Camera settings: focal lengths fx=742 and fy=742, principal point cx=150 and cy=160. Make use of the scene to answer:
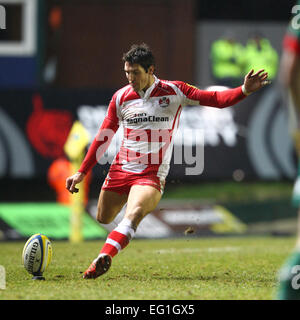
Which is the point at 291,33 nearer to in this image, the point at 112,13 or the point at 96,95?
the point at 96,95

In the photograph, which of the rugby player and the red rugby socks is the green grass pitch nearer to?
the red rugby socks

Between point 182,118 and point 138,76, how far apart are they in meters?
9.52

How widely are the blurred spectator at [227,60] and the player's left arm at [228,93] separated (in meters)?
12.8

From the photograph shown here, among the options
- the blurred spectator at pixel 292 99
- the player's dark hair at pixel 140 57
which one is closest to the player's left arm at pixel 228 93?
the player's dark hair at pixel 140 57

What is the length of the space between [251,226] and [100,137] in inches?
369

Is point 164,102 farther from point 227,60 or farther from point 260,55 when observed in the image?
point 260,55

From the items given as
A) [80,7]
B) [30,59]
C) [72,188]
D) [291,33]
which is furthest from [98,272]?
[80,7]

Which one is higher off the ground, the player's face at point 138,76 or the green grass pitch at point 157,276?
the player's face at point 138,76

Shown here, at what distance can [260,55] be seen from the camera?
69.2 feet

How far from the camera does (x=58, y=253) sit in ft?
33.4

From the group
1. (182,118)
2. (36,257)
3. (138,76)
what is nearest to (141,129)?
(138,76)

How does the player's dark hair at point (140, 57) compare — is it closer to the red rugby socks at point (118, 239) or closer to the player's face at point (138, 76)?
the player's face at point (138, 76)

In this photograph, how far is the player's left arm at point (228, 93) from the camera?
284 inches

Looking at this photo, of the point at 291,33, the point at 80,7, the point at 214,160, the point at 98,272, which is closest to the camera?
the point at 291,33
